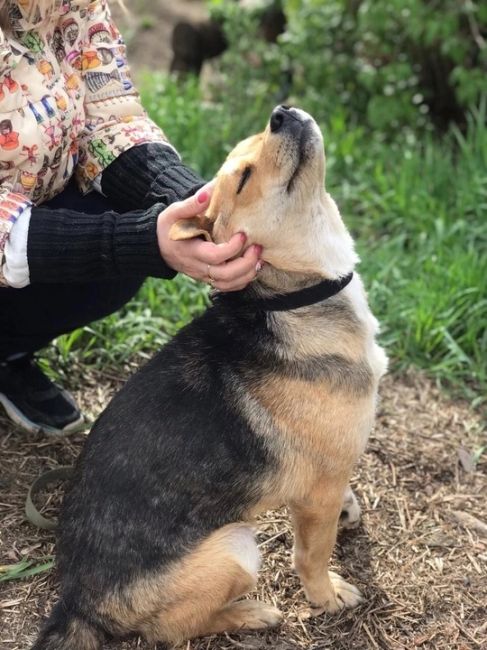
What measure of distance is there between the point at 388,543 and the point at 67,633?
1339mm

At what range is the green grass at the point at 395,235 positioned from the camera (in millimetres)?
4246

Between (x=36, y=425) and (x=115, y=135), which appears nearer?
(x=115, y=135)

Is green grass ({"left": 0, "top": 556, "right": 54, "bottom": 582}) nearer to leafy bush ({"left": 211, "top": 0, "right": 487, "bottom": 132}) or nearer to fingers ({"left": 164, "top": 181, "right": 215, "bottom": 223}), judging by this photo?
fingers ({"left": 164, "top": 181, "right": 215, "bottom": 223})

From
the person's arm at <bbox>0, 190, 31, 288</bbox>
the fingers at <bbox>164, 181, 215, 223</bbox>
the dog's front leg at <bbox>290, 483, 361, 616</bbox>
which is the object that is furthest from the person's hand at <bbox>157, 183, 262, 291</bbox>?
the dog's front leg at <bbox>290, 483, 361, 616</bbox>

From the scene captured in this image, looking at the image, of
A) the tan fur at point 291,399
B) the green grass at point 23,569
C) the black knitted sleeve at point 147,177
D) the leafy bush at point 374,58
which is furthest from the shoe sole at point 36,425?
the leafy bush at point 374,58

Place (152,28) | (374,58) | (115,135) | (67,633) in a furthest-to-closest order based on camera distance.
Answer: (152,28) → (374,58) → (115,135) → (67,633)

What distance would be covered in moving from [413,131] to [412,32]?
0.81 meters

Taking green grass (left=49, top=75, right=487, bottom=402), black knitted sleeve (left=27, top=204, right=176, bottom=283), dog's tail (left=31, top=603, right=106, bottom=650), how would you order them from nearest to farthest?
dog's tail (left=31, top=603, right=106, bottom=650)
black knitted sleeve (left=27, top=204, right=176, bottom=283)
green grass (left=49, top=75, right=487, bottom=402)

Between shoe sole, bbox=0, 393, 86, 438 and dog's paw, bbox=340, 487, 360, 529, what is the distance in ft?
4.02

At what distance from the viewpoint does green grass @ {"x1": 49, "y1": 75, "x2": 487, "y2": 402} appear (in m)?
4.25

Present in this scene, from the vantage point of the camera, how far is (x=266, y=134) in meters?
2.64

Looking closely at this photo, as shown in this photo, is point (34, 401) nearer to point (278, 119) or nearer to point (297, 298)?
point (297, 298)

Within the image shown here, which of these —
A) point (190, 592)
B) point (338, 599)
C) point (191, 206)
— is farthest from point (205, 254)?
point (338, 599)

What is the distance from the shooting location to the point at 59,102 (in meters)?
3.09
